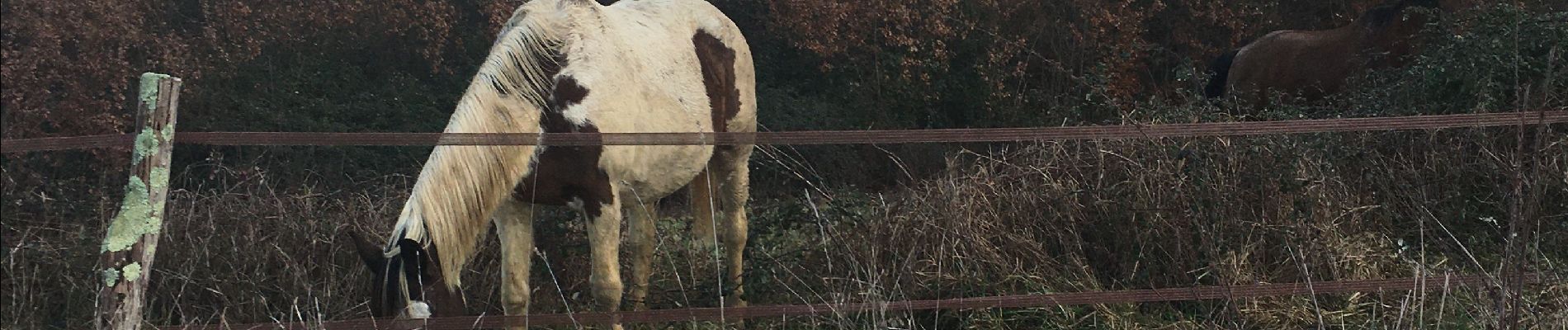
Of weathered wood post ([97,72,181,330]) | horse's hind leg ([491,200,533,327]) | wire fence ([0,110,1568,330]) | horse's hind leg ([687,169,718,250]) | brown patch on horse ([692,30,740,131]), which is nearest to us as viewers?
weathered wood post ([97,72,181,330])

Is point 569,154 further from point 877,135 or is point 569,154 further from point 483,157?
point 877,135

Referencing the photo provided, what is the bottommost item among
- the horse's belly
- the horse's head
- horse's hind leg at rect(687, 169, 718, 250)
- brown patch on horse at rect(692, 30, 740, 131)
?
horse's hind leg at rect(687, 169, 718, 250)

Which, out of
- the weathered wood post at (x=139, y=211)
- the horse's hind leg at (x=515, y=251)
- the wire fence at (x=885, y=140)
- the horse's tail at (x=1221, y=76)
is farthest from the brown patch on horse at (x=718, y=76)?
the horse's tail at (x=1221, y=76)

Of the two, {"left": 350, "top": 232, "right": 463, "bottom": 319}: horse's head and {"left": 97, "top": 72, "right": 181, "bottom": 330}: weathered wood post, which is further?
{"left": 350, "top": 232, "right": 463, "bottom": 319}: horse's head

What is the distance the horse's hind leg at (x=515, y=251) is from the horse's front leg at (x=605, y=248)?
0.20 metres

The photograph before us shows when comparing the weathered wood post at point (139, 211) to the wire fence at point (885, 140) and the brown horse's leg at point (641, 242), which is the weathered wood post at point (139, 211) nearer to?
the wire fence at point (885, 140)

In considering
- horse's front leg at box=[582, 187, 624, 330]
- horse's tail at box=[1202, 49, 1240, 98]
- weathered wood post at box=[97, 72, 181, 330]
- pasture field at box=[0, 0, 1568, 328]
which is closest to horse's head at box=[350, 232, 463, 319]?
pasture field at box=[0, 0, 1568, 328]

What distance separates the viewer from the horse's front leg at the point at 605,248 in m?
4.14

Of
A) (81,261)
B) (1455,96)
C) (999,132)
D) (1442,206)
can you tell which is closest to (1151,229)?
(999,132)

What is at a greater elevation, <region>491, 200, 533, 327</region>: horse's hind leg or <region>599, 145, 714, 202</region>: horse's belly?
<region>599, 145, 714, 202</region>: horse's belly

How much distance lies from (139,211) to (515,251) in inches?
51.7

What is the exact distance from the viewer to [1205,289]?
140 inches

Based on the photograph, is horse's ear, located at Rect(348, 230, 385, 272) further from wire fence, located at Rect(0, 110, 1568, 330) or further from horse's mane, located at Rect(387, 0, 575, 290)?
wire fence, located at Rect(0, 110, 1568, 330)

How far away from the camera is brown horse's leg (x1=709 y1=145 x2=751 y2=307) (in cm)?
532
